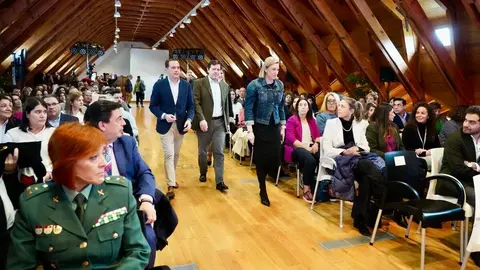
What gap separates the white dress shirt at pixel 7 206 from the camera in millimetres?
1770

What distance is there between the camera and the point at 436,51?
245 inches

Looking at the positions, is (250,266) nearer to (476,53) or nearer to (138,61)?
(476,53)

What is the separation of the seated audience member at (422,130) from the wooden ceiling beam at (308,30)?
446cm

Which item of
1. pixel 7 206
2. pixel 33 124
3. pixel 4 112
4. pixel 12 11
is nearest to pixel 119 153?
pixel 7 206

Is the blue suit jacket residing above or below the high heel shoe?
above

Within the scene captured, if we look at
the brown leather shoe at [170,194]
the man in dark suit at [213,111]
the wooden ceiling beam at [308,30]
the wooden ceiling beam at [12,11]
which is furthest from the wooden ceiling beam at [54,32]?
the brown leather shoe at [170,194]

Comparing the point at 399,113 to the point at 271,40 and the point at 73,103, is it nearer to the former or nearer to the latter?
the point at 73,103

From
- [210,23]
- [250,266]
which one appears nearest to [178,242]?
[250,266]

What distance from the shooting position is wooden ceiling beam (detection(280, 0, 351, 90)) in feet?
25.9

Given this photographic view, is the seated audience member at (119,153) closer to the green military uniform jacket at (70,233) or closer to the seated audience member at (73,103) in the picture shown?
the green military uniform jacket at (70,233)

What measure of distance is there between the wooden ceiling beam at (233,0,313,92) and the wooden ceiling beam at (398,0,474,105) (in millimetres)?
4429

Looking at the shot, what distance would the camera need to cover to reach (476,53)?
21.3 feet

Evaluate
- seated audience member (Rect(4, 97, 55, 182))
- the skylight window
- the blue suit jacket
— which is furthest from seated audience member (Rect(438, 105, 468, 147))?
seated audience member (Rect(4, 97, 55, 182))

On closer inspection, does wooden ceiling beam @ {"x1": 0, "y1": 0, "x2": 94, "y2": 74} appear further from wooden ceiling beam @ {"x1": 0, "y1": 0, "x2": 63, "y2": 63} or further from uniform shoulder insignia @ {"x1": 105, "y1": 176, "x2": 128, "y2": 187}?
uniform shoulder insignia @ {"x1": 105, "y1": 176, "x2": 128, "y2": 187}
